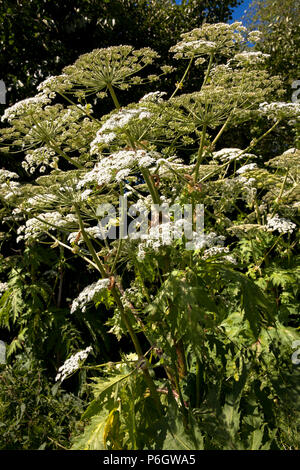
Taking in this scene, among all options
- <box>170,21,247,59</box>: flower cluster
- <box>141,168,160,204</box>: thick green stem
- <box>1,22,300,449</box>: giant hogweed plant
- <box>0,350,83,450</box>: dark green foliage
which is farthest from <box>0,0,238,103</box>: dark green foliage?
<box>141,168,160,204</box>: thick green stem

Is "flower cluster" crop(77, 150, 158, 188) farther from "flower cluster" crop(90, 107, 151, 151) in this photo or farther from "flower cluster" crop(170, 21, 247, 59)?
"flower cluster" crop(170, 21, 247, 59)

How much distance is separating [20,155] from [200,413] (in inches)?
176

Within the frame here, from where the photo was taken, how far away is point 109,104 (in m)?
5.90

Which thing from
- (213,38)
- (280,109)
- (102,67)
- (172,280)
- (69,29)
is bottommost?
(172,280)

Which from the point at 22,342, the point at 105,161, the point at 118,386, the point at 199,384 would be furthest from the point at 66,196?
the point at 22,342

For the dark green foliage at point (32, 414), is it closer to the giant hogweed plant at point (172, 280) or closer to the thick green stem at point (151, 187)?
the giant hogweed plant at point (172, 280)

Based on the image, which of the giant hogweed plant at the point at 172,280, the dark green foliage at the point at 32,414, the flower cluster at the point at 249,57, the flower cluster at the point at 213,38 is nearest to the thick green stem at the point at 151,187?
the giant hogweed plant at the point at 172,280

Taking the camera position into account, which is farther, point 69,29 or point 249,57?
point 69,29

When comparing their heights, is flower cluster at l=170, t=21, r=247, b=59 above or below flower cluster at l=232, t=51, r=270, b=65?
above

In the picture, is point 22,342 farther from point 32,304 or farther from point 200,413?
point 200,413

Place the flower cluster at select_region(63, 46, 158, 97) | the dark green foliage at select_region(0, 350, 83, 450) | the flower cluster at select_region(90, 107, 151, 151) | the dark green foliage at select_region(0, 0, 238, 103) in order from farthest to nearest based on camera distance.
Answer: the dark green foliage at select_region(0, 0, 238, 103) < the dark green foliage at select_region(0, 350, 83, 450) < the flower cluster at select_region(63, 46, 158, 97) < the flower cluster at select_region(90, 107, 151, 151)

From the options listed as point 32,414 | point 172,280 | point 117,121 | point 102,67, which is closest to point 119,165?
point 117,121

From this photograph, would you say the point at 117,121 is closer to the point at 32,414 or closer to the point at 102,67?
the point at 102,67

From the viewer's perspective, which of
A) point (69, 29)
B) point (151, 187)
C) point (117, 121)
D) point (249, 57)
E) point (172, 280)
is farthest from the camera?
point (69, 29)
